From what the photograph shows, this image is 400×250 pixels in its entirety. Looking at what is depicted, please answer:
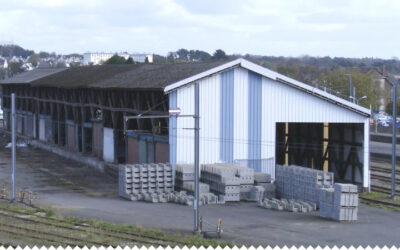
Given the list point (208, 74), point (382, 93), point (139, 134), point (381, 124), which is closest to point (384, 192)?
point (208, 74)

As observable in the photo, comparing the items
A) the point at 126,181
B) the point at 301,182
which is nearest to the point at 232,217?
the point at 301,182

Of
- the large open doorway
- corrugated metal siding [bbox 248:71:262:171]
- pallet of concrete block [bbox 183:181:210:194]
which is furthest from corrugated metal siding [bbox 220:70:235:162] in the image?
the large open doorway

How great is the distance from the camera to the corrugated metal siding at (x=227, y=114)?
3569 cm

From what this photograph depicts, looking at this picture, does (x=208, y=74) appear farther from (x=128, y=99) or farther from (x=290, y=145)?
(x=290, y=145)

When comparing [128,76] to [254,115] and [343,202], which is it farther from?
[343,202]

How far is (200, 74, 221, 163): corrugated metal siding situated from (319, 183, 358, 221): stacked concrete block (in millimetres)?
9323

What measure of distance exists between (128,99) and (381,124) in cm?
5653

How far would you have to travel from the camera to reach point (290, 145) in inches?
1817

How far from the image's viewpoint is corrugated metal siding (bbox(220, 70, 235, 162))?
3569cm

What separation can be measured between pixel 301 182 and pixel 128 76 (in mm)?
18183

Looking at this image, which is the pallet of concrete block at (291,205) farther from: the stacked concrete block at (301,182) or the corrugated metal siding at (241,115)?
the corrugated metal siding at (241,115)

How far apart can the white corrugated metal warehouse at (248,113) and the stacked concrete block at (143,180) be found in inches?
68.4

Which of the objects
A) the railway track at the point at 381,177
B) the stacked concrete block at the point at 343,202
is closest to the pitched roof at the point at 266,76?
the railway track at the point at 381,177

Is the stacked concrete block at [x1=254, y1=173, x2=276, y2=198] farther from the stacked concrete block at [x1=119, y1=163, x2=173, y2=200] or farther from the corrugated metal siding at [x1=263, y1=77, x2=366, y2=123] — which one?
the corrugated metal siding at [x1=263, y1=77, x2=366, y2=123]
